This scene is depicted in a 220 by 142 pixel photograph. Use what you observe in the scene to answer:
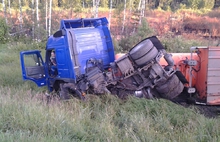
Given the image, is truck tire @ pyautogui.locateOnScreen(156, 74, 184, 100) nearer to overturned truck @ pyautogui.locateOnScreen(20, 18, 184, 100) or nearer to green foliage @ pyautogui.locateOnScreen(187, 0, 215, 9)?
overturned truck @ pyautogui.locateOnScreen(20, 18, 184, 100)

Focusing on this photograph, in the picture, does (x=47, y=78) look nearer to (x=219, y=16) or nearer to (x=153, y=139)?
(x=153, y=139)

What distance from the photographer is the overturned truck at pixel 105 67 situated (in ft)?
21.2

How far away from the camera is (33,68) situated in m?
8.70

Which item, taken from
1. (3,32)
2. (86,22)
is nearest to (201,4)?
(3,32)

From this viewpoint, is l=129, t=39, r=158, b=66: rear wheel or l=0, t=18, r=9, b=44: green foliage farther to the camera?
l=0, t=18, r=9, b=44: green foliage

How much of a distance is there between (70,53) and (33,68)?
243 centimetres

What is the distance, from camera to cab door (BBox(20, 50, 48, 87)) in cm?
842

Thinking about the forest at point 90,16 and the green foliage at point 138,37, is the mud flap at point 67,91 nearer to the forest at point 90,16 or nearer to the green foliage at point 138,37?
the green foliage at point 138,37

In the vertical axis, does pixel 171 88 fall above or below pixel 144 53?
below

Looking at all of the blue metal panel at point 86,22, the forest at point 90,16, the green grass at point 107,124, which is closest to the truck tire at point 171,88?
the green grass at point 107,124

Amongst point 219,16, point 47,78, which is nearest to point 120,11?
point 219,16

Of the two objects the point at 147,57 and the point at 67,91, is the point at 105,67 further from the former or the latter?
Answer: the point at 147,57

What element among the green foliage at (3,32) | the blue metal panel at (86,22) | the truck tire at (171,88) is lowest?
the green foliage at (3,32)

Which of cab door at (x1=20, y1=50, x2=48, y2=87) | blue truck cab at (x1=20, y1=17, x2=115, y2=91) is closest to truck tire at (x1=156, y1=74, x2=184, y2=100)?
blue truck cab at (x1=20, y1=17, x2=115, y2=91)
